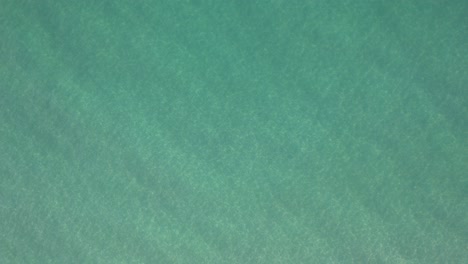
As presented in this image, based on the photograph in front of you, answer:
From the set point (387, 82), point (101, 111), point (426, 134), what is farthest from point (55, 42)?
point (426, 134)

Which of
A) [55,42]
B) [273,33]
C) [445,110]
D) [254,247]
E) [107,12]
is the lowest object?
[254,247]

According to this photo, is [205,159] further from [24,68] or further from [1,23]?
[1,23]

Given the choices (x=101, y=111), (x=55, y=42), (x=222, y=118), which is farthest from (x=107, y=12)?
(x=222, y=118)

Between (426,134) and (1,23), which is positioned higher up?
(426,134)

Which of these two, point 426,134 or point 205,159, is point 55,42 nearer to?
point 205,159

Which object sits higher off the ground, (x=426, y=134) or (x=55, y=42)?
(x=426, y=134)

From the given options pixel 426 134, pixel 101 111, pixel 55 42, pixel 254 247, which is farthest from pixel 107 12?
pixel 426 134
